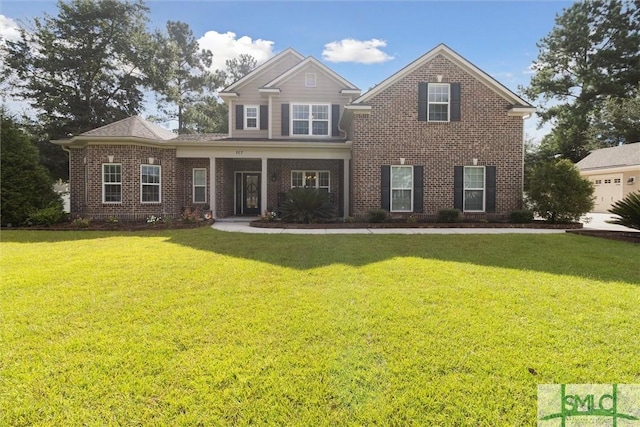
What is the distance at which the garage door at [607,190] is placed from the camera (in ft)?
72.4

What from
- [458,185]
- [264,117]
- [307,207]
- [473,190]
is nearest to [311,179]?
[307,207]

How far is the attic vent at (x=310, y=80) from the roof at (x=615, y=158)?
812 inches

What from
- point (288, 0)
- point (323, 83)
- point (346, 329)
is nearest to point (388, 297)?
point (346, 329)

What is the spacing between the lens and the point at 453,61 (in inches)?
523

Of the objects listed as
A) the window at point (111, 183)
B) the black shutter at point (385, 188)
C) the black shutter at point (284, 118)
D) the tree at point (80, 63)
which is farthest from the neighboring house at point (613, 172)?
the tree at point (80, 63)

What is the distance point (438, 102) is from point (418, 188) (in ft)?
11.9

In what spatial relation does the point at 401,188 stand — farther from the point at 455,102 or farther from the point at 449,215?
the point at 455,102

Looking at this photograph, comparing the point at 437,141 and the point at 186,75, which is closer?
the point at 437,141

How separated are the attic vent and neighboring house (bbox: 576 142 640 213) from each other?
59.2 ft

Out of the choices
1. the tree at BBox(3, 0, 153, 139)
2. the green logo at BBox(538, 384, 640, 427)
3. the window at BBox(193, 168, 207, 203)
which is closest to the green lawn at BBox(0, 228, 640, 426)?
the green logo at BBox(538, 384, 640, 427)

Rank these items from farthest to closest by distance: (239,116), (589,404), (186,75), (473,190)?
(186,75) → (239,116) → (473,190) → (589,404)

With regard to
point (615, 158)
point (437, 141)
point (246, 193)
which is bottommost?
point (246, 193)

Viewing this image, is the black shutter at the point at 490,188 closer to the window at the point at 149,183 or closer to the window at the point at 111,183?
the window at the point at 149,183

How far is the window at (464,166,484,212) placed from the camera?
13.5 metres
